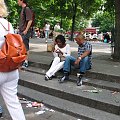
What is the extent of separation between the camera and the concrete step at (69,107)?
5516mm

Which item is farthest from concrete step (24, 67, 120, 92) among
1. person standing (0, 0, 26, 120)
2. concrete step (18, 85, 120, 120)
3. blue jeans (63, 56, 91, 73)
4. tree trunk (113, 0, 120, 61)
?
person standing (0, 0, 26, 120)

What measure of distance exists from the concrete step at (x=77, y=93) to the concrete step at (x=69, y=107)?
0.30ft

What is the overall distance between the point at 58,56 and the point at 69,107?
1.91 meters

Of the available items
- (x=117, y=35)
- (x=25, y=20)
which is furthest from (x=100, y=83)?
(x=117, y=35)

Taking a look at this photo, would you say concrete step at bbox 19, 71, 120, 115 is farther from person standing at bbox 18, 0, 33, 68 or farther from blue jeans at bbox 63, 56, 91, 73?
person standing at bbox 18, 0, 33, 68

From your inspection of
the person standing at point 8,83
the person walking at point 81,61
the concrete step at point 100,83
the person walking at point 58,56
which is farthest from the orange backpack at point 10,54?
the person walking at point 58,56

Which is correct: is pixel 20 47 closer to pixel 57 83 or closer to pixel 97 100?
pixel 97 100

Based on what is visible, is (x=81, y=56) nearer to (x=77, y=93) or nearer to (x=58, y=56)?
(x=58, y=56)

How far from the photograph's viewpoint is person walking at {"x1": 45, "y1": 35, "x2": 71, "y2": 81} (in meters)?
7.50

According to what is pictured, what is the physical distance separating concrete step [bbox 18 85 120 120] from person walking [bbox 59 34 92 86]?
69 centimetres

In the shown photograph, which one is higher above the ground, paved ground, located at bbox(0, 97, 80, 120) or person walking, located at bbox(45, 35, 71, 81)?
person walking, located at bbox(45, 35, 71, 81)

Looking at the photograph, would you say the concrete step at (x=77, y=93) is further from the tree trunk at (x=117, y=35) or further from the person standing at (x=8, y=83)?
the tree trunk at (x=117, y=35)

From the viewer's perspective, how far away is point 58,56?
25.1 ft

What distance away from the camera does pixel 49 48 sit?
39.7 feet
